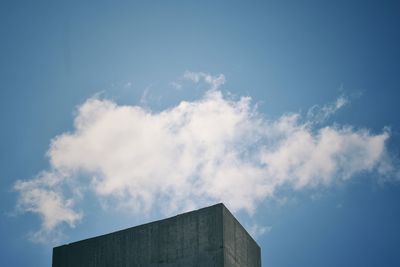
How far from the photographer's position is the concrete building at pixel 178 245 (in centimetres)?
928

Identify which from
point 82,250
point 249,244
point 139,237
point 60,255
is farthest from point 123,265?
point 249,244

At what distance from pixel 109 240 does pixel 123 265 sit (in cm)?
84

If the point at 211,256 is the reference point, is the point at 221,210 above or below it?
above

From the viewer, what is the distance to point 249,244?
11102 mm

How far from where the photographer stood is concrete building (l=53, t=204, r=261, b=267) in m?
9.28

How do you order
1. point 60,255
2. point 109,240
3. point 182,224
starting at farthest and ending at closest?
point 60,255
point 109,240
point 182,224

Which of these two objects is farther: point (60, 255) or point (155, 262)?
point (60, 255)

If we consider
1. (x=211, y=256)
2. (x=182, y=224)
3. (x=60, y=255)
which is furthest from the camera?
(x=60, y=255)

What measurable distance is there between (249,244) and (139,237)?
2.91 metres

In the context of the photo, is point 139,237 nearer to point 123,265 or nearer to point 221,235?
point 123,265

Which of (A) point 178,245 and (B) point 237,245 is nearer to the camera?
(A) point 178,245

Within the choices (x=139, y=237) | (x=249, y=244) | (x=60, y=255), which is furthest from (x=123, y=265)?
(x=249, y=244)

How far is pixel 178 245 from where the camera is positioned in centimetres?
975

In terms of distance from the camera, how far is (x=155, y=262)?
9945mm
